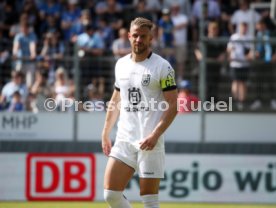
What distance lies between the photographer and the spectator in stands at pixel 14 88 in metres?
15.2

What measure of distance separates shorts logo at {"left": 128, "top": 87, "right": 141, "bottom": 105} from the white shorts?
1.39 feet

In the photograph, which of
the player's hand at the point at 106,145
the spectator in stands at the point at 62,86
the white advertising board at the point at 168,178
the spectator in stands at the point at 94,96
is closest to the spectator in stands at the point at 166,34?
the spectator in stands at the point at 94,96

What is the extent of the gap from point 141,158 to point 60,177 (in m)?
6.02

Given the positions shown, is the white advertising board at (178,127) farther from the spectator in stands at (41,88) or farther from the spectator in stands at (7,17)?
the spectator in stands at (7,17)

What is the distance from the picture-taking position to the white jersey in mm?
8523

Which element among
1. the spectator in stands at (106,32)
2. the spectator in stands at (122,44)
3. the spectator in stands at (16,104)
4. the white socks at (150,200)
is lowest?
the white socks at (150,200)

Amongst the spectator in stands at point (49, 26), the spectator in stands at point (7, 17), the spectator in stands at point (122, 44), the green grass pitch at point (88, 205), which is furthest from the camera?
the spectator in stands at point (7, 17)

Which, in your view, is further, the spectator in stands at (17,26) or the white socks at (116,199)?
the spectator in stands at (17,26)

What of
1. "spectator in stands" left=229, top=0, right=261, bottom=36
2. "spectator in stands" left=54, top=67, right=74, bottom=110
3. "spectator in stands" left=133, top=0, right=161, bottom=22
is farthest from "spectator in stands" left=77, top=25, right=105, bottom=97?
"spectator in stands" left=229, top=0, right=261, bottom=36

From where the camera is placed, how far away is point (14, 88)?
15305 millimetres

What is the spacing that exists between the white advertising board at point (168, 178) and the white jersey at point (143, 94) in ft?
19.2

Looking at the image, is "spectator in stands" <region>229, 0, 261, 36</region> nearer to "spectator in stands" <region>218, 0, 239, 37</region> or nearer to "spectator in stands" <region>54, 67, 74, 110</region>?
"spectator in stands" <region>218, 0, 239, 37</region>

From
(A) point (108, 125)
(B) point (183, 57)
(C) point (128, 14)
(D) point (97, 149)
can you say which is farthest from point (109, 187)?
(C) point (128, 14)

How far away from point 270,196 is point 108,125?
244 inches
